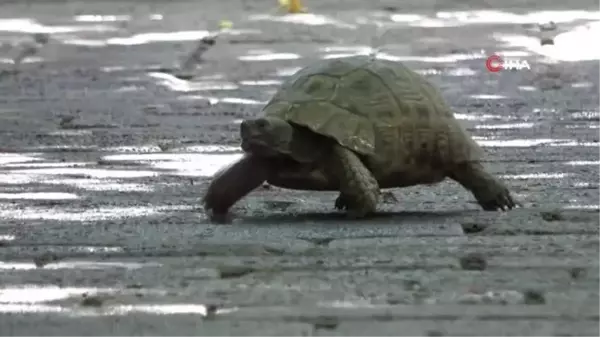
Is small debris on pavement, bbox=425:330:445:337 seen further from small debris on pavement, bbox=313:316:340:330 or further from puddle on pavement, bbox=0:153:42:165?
puddle on pavement, bbox=0:153:42:165

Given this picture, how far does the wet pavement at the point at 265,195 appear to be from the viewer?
2.78 m

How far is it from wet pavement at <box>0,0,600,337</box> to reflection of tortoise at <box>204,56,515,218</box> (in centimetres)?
12

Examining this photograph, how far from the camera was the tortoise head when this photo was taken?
13.2 feet

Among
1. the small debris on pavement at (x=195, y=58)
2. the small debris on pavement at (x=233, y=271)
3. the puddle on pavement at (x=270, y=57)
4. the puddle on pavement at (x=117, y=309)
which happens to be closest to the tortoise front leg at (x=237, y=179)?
the small debris on pavement at (x=233, y=271)

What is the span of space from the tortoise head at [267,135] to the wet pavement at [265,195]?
9.2 inches

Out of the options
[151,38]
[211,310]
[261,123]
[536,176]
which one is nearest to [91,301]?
[211,310]

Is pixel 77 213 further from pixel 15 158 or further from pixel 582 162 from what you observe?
pixel 582 162

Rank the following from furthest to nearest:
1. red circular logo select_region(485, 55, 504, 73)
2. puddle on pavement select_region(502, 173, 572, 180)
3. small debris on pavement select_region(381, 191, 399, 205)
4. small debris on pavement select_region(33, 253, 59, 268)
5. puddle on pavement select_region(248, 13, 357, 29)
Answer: puddle on pavement select_region(248, 13, 357, 29)
red circular logo select_region(485, 55, 504, 73)
puddle on pavement select_region(502, 173, 572, 180)
small debris on pavement select_region(381, 191, 399, 205)
small debris on pavement select_region(33, 253, 59, 268)

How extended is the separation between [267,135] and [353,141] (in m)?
0.27

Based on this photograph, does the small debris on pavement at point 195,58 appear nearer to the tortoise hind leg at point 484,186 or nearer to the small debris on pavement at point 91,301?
the tortoise hind leg at point 484,186

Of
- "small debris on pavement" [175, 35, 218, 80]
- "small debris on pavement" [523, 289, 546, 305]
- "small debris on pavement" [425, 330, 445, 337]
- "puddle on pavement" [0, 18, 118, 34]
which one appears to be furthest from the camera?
"puddle on pavement" [0, 18, 118, 34]

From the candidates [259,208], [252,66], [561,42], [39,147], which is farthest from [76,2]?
[259,208]

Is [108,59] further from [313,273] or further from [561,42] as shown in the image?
[313,273]

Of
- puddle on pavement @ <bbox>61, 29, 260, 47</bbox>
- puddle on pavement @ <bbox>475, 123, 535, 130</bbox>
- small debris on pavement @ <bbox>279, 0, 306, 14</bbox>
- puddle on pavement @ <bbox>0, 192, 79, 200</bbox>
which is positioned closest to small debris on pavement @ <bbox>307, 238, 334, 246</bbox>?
puddle on pavement @ <bbox>0, 192, 79, 200</bbox>
